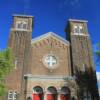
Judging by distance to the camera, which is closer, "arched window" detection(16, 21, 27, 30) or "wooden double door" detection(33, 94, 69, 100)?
"wooden double door" detection(33, 94, 69, 100)

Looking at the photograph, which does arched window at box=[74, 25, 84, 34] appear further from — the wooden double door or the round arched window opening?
the round arched window opening

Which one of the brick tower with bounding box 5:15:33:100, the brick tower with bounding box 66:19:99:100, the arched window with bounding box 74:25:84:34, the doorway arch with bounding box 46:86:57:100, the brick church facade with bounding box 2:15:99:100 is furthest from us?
the arched window with bounding box 74:25:84:34

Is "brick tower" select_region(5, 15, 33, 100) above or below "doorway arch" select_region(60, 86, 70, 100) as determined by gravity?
above

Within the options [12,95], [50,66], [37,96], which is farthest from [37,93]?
[50,66]

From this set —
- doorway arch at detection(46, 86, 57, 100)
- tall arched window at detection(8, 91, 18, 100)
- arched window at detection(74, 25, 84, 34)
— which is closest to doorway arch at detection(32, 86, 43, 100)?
doorway arch at detection(46, 86, 57, 100)

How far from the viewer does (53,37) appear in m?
24.7

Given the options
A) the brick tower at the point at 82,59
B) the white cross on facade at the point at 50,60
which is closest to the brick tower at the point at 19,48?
the white cross on facade at the point at 50,60

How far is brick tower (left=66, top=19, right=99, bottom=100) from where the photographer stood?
2189 centimetres

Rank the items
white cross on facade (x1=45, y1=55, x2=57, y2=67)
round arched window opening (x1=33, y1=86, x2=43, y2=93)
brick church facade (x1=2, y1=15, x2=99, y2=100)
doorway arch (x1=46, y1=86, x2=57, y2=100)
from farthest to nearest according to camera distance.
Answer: white cross on facade (x1=45, y1=55, x2=57, y2=67)
doorway arch (x1=46, y1=86, x2=57, y2=100)
round arched window opening (x1=33, y1=86, x2=43, y2=93)
brick church facade (x1=2, y1=15, x2=99, y2=100)

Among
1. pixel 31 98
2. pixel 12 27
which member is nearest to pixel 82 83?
pixel 31 98

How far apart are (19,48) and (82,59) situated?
21.9 feet

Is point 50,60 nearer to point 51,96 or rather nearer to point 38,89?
point 38,89

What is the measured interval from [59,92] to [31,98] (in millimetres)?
2790

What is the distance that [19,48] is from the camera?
23.0m
